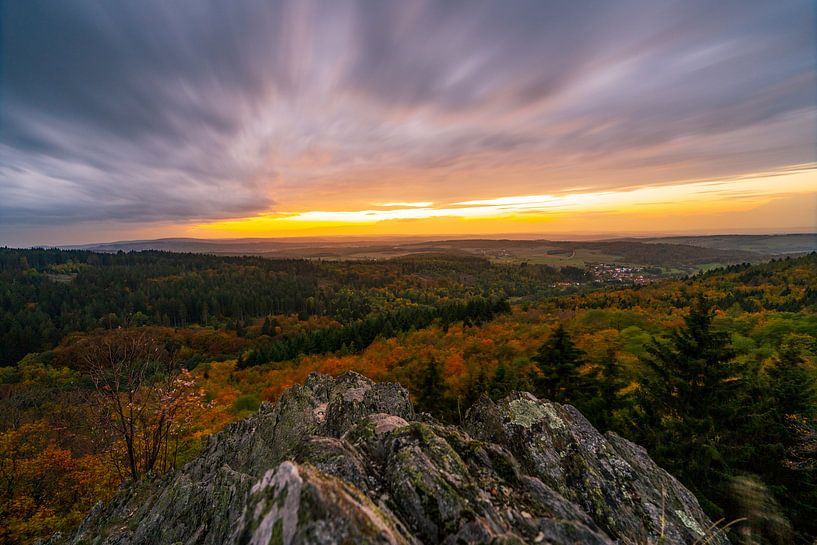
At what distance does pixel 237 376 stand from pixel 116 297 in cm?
17068

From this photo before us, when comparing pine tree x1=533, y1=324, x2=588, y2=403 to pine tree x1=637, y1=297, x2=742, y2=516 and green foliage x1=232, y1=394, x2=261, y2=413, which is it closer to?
pine tree x1=637, y1=297, x2=742, y2=516

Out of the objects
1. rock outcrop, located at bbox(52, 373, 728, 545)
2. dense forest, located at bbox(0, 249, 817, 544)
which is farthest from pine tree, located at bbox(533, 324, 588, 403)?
rock outcrop, located at bbox(52, 373, 728, 545)

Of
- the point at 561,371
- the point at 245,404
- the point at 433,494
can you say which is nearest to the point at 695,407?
the point at 561,371

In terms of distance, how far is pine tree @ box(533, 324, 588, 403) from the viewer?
19594mm

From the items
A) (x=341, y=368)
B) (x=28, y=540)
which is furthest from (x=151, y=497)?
(x=341, y=368)

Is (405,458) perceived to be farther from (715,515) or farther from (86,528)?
(86,528)

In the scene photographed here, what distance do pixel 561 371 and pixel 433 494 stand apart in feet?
56.7

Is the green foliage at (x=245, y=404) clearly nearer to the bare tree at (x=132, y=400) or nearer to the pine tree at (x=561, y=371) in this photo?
the bare tree at (x=132, y=400)

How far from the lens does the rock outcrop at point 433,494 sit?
14.5ft

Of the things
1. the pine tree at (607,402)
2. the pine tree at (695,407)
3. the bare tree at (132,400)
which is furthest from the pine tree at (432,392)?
the bare tree at (132,400)

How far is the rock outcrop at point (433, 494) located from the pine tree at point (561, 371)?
30.6 feet

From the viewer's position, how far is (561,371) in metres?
19.9

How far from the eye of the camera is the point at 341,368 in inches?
1822

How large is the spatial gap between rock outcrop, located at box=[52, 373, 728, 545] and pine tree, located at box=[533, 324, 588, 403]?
932cm
